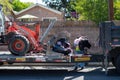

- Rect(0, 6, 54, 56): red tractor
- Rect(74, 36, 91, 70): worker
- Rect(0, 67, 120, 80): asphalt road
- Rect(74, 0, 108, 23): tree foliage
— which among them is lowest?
Rect(0, 67, 120, 80): asphalt road

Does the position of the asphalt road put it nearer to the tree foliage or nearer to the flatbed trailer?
the flatbed trailer

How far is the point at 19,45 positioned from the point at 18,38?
27cm

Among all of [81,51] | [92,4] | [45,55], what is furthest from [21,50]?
[92,4]

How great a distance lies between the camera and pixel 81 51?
14.1m

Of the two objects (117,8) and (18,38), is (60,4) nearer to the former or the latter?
(117,8)

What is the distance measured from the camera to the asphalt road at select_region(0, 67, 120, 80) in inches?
497

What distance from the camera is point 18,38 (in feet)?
44.8

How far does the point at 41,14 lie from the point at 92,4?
3140cm

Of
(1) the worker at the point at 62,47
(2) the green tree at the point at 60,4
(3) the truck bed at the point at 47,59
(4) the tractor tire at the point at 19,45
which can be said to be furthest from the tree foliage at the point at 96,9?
(2) the green tree at the point at 60,4

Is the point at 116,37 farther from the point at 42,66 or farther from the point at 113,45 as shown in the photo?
the point at 42,66

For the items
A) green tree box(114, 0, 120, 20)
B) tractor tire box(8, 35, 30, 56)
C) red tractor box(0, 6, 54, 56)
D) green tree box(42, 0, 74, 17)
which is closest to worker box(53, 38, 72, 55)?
red tractor box(0, 6, 54, 56)

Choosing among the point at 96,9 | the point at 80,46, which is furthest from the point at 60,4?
the point at 80,46

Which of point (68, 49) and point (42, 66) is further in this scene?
point (42, 66)

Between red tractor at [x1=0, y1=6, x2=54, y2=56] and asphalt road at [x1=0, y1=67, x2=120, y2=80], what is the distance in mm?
860
